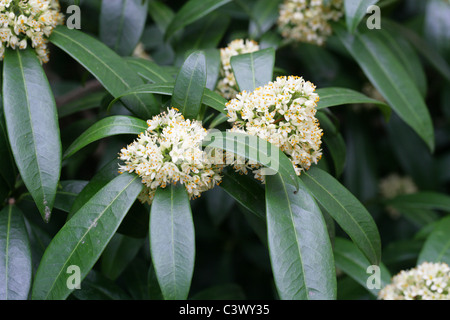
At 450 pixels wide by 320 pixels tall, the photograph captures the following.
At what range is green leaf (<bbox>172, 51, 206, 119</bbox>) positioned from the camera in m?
1.30

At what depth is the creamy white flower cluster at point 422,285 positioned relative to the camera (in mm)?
1387

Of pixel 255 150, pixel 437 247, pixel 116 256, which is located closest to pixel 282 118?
pixel 255 150

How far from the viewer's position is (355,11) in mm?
1588

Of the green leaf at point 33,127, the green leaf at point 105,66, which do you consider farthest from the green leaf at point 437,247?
the green leaf at point 33,127

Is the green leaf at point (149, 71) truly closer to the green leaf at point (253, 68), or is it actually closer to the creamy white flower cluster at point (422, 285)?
the green leaf at point (253, 68)

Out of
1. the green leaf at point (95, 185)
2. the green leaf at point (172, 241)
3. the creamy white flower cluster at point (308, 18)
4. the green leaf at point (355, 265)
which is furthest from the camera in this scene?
the creamy white flower cluster at point (308, 18)

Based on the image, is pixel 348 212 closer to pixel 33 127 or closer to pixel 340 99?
pixel 340 99

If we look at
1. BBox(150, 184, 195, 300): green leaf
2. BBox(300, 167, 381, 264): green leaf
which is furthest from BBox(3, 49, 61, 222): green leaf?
BBox(300, 167, 381, 264): green leaf

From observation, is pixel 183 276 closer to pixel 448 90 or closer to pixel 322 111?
pixel 322 111

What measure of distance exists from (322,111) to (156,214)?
0.71 metres

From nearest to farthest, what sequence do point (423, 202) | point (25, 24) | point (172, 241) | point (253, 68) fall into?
point (172, 241) → point (25, 24) → point (253, 68) → point (423, 202)

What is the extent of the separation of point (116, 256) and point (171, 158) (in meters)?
0.61

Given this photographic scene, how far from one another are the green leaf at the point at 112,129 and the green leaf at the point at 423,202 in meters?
1.51

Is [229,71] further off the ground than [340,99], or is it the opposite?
[229,71]
